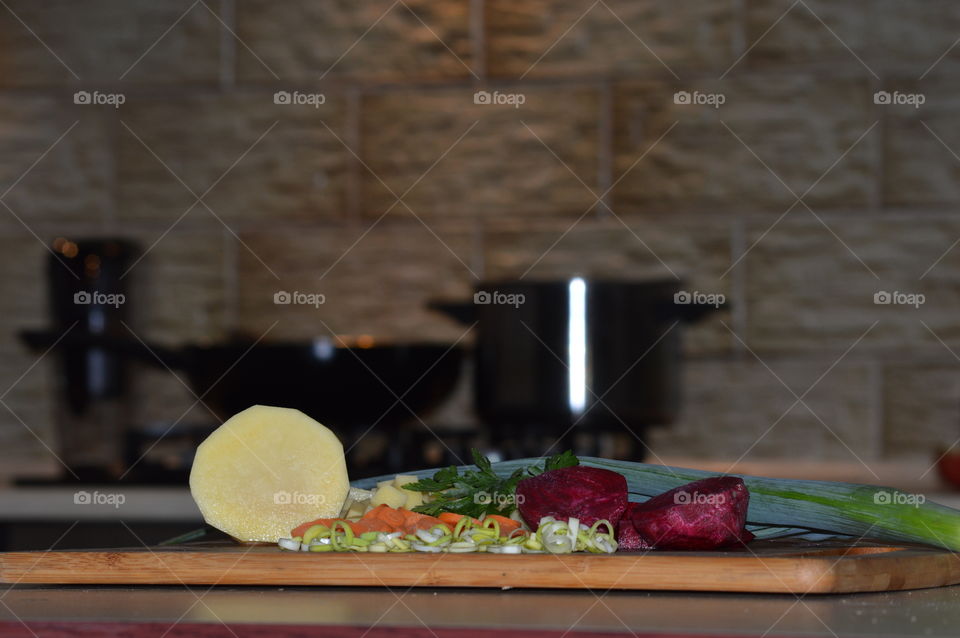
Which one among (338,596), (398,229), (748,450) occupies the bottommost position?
(748,450)

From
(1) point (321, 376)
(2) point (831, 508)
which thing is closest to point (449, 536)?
(2) point (831, 508)

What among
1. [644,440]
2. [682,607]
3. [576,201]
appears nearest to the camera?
[682,607]

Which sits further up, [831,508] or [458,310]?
[458,310]

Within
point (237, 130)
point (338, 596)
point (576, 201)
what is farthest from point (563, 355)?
point (338, 596)

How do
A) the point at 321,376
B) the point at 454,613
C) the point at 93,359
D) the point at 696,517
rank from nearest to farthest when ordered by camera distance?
1. the point at 454,613
2. the point at 696,517
3. the point at 321,376
4. the point at 93,359

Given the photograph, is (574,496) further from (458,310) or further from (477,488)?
(458,310)

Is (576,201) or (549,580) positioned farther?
(576,201)

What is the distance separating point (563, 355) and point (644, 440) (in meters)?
0.40

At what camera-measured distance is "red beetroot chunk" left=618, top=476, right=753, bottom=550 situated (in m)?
0.71

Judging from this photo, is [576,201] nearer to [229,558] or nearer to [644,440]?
[644,440]

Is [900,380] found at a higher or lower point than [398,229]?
lower

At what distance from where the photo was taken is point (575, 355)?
174 centimetres

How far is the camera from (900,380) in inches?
82.7

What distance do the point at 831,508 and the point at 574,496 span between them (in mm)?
182
